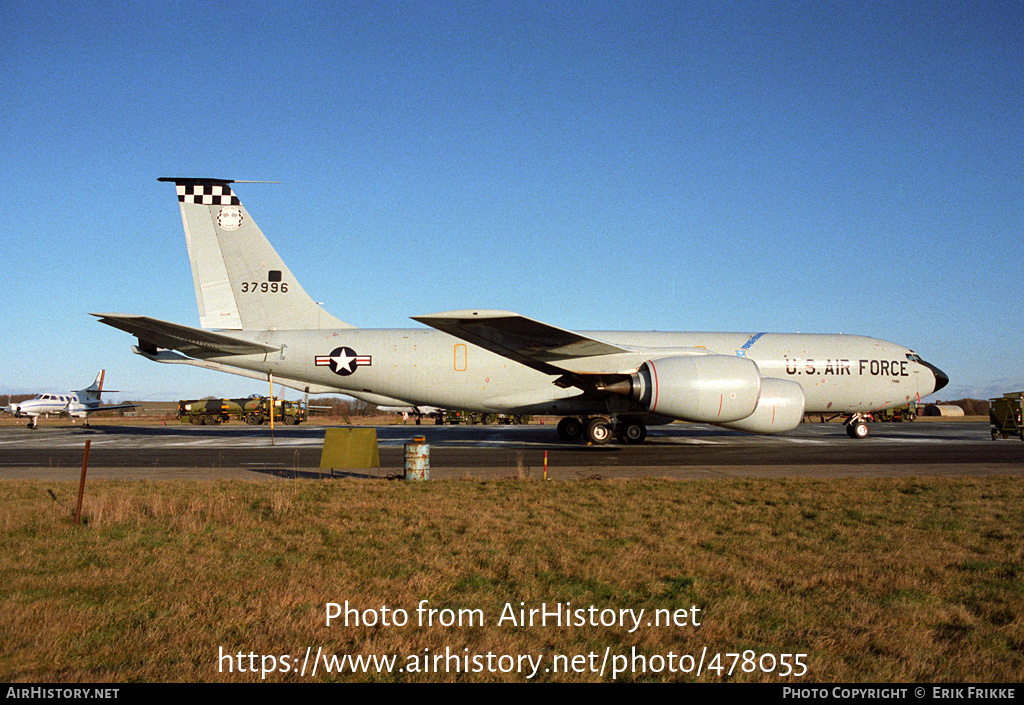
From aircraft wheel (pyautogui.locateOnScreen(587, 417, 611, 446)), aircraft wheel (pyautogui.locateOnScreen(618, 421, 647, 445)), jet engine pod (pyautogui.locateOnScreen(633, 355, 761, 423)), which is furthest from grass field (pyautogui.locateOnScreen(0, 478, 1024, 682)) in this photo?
aircraft wheel (pyautogui.locateOnScreen(618, 421, 647, 445))

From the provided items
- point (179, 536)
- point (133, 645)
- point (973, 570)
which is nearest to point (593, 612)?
point (133, 645)

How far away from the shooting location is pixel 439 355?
21.0 m

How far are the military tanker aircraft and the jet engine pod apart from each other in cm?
138

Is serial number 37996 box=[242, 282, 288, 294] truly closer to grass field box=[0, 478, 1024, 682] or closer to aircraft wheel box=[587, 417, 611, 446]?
aircraft wheel box=[587, 417, 611, 446]

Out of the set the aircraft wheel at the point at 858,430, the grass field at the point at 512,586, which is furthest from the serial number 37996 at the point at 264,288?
the aircraft wheel at the point at 858,430

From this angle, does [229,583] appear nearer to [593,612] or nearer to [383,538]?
[383,538]

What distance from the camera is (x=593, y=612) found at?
4691 millimetres

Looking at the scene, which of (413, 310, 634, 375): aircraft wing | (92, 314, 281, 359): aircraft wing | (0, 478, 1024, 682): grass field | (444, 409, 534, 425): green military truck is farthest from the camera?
(444, 409, 534, 425): green military truck

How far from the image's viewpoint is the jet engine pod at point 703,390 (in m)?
17.1

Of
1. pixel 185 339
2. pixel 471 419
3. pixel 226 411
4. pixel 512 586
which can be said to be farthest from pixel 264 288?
pixel 226 411

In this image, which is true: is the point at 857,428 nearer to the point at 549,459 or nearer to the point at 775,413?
the point at 775,413

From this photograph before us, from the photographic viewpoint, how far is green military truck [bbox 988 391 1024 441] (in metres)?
24.1

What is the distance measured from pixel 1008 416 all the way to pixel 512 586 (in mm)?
27188

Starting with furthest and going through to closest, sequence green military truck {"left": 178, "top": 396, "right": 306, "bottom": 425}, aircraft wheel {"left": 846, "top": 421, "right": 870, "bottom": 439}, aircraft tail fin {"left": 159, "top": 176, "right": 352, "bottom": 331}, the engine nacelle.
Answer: green military truck {"left": 178, "top": 396, "right": 306, "bottom": 425}, aircraft wheel {"left": 846, "top": 421, "right": 870, "bottom": 439}, aircraft tail fin {"left": 159, "top": 176, "right": 352, "bottom": 331}, the engine nacelle
